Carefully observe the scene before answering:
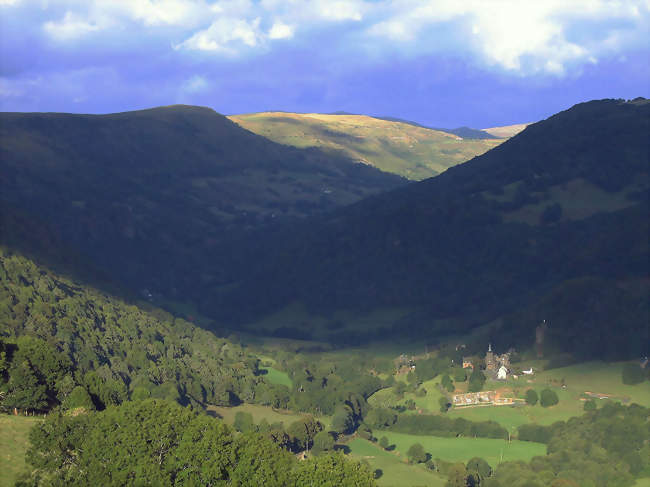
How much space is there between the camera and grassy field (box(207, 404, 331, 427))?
163m

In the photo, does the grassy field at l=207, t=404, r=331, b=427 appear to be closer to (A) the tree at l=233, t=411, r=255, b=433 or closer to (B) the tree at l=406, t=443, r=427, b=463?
(A) the tree at l=233, t=411, r=255, b=433

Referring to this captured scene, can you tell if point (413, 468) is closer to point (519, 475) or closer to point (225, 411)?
point (519, 475)

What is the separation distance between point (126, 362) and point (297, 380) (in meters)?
38.8

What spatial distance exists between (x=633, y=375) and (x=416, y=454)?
57.6 metres

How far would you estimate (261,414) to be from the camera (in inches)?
6629

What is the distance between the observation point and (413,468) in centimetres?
13075

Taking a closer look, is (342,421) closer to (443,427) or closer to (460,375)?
(443,427)

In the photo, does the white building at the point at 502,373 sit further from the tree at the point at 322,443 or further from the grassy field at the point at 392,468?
the tree at the point at 322,443

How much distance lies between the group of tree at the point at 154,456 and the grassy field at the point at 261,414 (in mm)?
82271

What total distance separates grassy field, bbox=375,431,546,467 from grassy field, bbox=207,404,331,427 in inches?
794

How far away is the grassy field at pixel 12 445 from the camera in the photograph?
223 feet

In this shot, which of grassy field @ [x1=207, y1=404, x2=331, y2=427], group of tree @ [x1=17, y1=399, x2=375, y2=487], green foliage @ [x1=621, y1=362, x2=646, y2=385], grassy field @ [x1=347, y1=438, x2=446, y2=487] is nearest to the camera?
group of tree @ [x1=17, y1=399, x2=375, y2=487]

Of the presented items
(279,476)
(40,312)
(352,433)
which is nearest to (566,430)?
(352,433)

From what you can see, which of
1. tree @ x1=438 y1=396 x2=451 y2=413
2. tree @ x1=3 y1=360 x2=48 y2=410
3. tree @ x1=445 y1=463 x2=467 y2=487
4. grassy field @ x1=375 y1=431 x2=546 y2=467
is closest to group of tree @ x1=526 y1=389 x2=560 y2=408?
tree @ x1=438 y1=396 x2=451 y2=413
